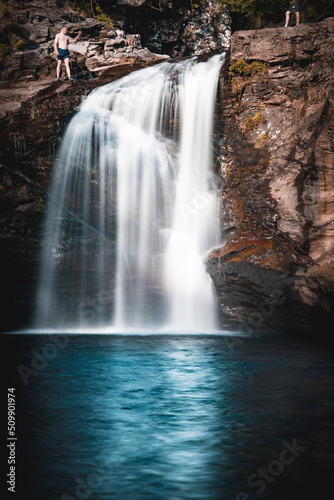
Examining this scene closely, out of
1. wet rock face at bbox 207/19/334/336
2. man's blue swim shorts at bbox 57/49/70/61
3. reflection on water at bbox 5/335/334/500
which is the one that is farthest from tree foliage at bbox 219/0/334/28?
reflection on water at bbox 5/335/334/500

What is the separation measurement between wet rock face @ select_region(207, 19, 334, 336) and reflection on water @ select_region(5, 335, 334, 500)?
2.40 meters

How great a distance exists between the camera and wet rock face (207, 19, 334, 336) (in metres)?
10.6

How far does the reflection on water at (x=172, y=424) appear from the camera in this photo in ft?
11.8

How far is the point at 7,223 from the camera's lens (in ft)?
38.5

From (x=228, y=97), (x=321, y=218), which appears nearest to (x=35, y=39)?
(x=228, y=97)

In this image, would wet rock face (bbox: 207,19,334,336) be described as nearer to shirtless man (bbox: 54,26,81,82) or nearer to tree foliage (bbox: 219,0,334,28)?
shirtless man (bbox: 54,26,81,82)

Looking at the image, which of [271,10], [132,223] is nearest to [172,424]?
Answer: [132,223]

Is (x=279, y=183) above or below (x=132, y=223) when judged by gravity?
above

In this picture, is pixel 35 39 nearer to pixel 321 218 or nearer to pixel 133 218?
pixel 133 218

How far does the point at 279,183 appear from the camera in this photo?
A: 11883mm

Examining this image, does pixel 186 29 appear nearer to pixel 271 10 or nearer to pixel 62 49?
pixel 271 10

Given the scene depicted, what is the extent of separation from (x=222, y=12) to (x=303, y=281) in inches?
767

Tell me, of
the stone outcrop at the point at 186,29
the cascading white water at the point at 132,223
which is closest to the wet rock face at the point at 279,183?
the cascading white water at the point at 132,223

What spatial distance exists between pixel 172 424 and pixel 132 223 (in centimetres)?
799
